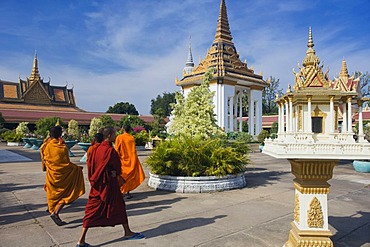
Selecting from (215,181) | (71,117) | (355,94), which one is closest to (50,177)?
(215,181)

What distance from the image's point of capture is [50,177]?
5.00 meters

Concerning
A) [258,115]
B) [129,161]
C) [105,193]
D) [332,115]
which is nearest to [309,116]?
[332,115]

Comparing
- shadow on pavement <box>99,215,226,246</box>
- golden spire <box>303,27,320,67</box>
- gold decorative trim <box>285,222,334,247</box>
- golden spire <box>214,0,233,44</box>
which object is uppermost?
golden spire <box>214,0,233,44</box>

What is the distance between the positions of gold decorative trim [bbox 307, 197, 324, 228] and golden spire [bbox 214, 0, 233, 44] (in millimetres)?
27682

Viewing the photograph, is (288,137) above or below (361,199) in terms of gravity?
above

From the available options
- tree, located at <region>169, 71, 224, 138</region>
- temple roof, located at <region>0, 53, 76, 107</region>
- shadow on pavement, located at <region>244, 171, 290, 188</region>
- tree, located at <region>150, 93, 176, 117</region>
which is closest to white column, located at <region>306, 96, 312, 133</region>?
shadow on pavement, located at <region>244, 171, 290, 188</region>

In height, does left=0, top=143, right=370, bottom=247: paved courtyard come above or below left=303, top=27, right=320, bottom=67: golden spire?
below

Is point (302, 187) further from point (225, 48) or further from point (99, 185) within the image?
point (225, 48)

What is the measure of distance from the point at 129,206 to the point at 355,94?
4.28 meters

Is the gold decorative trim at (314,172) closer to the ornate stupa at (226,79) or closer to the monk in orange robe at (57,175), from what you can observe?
the monk in orange robe at (57,175)

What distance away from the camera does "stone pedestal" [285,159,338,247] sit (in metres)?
3.46

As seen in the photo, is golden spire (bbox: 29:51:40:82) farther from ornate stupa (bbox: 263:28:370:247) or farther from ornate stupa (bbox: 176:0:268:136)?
ornate stupa (bbox: 263:28:370:247)

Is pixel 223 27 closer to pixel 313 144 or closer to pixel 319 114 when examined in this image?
pixel 319 114

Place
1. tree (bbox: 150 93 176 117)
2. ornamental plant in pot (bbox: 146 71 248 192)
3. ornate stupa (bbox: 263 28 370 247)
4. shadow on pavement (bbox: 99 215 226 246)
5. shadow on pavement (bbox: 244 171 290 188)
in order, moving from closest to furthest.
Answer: ornate stupa (bbox: 263 28 370 247) → shadow on pavement (bbox: 99 215 226 246) → ornamental plant in pot (bbox: 146 71 248 192) → shadow on pavement (bbox: 244 171 290 188) → tree (bbox: 150 93 176 117)
